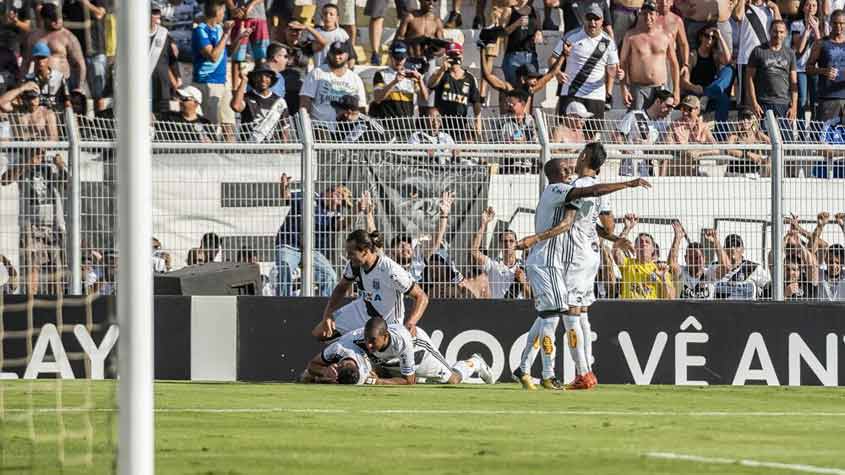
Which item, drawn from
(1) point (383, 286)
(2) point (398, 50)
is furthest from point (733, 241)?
(2) point (398, 50)

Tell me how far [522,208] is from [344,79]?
440 cm

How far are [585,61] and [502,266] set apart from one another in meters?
4.99

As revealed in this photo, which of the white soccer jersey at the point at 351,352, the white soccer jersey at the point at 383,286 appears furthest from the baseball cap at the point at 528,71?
the white soccer jersey at the point at 351,352

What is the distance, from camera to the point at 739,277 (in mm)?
16875

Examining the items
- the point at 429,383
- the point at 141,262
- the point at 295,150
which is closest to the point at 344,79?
the point at 295,150

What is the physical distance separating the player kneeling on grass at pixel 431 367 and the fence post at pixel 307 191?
1426mm

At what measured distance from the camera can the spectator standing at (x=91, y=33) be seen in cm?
981

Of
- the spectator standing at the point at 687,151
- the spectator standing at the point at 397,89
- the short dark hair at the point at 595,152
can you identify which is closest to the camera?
the short dark hair at the point at 595,152

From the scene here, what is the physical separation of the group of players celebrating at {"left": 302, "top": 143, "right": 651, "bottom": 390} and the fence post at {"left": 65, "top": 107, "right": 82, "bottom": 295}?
2.40 m

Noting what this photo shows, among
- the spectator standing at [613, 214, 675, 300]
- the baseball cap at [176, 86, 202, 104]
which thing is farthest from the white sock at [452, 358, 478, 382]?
the baseball cap at [176, 86, 202, 104]

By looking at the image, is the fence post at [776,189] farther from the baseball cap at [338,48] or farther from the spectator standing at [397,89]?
the baseball cap at [338,48]

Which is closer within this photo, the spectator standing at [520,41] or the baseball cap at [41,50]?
the baseball cap at [41,50]

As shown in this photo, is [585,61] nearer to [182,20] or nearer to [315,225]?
[182,20]

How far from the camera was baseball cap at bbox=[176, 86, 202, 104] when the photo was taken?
19.6 m
